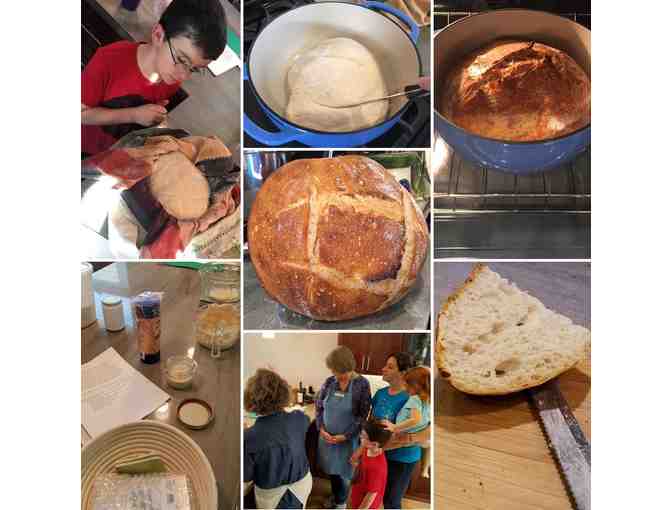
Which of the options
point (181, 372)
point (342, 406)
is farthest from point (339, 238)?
point (181, 372)

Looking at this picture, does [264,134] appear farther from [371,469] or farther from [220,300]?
[371,469]

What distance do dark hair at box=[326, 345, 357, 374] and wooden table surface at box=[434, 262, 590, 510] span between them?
0.25 metres

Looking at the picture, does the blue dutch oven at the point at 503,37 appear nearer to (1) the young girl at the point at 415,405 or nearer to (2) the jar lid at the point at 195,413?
(1) the young girl at the point at 415,405

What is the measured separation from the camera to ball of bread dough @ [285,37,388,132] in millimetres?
1622

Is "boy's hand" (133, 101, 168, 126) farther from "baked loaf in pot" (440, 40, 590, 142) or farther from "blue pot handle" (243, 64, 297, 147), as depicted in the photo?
"baked loaf in pot" (440, 40, 590, 142)

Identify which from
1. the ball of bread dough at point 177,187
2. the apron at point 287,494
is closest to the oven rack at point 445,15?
the ball of bread dough at point 177,187

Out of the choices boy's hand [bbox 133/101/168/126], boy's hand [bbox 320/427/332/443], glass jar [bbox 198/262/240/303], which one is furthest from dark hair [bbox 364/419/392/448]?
boy's hand [bbox 133/101/168/126]

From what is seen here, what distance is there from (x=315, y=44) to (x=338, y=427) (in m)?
1.09

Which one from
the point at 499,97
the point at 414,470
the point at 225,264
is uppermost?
the point at 499,97

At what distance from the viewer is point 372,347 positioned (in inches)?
64.9

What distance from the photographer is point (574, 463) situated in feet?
5.41
